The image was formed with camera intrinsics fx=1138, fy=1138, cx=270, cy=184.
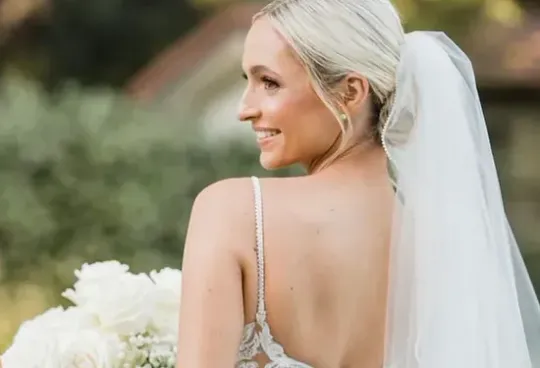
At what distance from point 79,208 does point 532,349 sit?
14.1 ft

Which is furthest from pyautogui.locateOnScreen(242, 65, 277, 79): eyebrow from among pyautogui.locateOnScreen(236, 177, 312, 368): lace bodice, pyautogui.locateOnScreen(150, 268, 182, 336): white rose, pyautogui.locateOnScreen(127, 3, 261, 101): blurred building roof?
pyautogui.locateOnScreen(127, 3, 261, 101): blurred building roof

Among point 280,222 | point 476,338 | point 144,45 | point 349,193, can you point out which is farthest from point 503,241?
point 144,45

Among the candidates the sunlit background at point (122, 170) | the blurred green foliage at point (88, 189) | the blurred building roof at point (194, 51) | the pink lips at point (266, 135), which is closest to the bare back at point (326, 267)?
the pink lips at point (266, 135)

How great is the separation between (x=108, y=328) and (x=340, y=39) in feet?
2.30

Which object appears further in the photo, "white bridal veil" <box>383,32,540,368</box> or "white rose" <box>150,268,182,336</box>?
"white rose" <box>150,268,182,336</box>

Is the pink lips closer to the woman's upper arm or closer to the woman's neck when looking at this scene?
the woman's neck

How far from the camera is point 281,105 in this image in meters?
1.98

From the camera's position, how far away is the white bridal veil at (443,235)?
79.5 inches

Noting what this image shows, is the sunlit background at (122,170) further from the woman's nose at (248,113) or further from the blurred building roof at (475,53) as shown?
A: the woman's nose at (248,113)

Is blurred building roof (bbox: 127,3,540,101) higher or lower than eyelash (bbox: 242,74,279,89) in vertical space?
higher

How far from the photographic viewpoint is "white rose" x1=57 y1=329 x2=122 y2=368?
2.06 metres

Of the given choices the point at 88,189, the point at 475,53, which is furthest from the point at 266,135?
the point at 475,53

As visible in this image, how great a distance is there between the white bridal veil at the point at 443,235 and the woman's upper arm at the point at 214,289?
1.04 feet

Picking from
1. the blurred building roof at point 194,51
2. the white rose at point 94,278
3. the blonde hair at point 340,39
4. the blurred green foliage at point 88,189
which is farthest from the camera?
the blurred building roof at point 194,51
